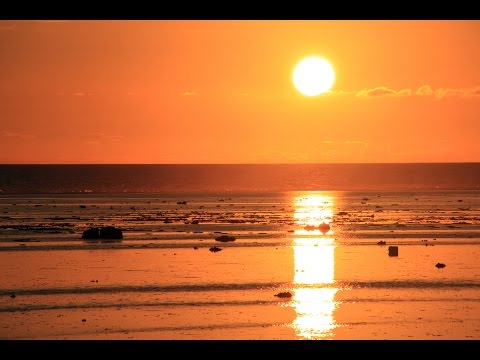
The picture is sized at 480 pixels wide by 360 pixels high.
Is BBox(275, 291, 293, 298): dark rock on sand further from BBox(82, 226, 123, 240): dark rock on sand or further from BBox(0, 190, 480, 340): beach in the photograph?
BBox(82, 226, 123, 240): dark rock on sand

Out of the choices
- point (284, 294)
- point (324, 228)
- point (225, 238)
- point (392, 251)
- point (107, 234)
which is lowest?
point (284, 294)

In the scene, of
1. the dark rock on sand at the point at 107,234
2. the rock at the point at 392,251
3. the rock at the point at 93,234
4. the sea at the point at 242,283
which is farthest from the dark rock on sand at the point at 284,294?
the rock at the point at 93,234

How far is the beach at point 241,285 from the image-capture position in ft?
63.8

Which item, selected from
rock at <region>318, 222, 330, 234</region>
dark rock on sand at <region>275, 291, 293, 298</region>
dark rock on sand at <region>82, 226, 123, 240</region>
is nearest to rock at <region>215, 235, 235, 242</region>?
dark rock on sand at <region>82, 226, 123, 240</region>

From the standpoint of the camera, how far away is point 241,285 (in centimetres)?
2681

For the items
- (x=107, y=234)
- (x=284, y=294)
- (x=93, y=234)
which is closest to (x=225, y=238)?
(x=107, y=234)

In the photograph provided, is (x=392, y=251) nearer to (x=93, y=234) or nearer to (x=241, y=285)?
(x=241, y=285)

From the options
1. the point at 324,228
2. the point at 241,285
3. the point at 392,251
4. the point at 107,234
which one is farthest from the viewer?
the point at 324,228

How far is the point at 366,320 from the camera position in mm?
20250

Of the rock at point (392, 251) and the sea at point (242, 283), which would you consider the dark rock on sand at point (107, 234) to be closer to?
the sea at point (242, 283)

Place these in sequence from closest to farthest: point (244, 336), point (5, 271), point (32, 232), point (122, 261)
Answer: point (244, 336) → point (5, 271) → point (122, 261) → point (32, 232)
